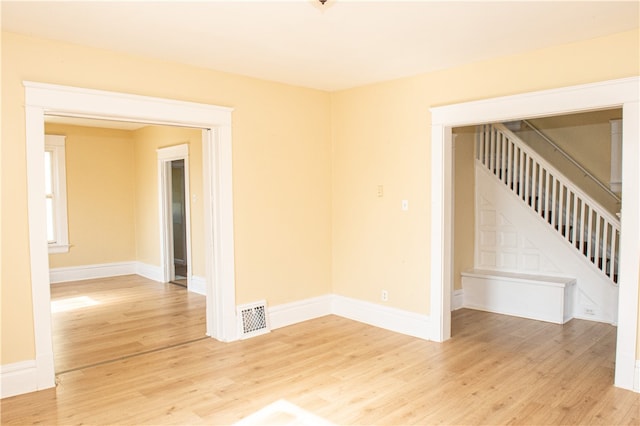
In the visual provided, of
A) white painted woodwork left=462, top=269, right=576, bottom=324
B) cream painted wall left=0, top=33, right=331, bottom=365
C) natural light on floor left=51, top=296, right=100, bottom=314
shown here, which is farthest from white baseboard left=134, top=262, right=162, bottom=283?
white painted woodwork left=462, top=269, right=576, bottom=324

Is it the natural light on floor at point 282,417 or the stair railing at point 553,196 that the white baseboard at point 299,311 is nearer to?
the natural light on floor at point 282,417

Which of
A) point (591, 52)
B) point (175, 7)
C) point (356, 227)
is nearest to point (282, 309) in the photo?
point (356, 227)

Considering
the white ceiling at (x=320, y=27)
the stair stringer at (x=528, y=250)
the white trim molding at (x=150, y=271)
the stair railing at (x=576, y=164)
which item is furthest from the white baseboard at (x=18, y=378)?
the stair railing at (x=576, y=164)

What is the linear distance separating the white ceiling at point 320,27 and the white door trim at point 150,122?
0.41 meters

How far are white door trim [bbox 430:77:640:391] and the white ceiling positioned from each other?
409 millimetres

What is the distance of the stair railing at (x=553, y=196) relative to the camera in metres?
5.08

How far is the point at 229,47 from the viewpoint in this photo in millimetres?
3574

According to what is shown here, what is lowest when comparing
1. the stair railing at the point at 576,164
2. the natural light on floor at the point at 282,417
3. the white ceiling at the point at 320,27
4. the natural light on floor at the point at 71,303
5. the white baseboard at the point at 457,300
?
the natural light on floor at the point at 282,417

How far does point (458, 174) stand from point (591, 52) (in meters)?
2.31

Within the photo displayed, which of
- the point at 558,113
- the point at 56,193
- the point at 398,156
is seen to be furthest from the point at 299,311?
the point at 56,193

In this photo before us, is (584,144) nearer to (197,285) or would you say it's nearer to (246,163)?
(246,163)

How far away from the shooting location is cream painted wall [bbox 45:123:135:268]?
7594mm

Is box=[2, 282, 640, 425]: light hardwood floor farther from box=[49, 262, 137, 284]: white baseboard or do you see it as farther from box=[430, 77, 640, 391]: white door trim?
box=[49, 262, 137, 284]: white baseboard

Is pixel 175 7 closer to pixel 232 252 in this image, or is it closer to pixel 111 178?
pixel 232 252
